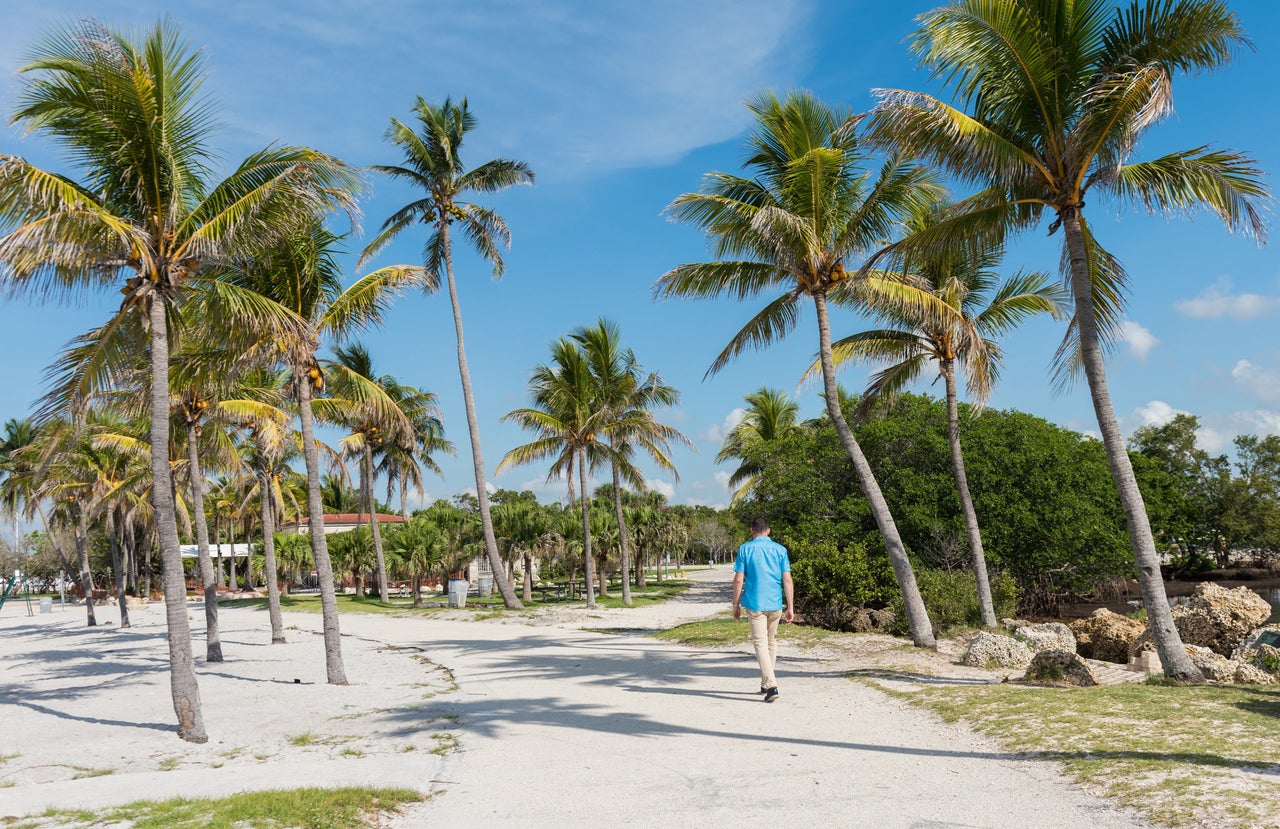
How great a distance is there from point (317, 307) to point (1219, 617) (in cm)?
1603

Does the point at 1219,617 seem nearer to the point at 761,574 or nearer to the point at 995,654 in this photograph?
the point at 995,654

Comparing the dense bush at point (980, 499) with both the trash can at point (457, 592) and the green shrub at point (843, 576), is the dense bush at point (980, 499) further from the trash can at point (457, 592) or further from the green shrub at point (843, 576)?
the trash can at point (457, 592)

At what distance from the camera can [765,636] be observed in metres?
8.70

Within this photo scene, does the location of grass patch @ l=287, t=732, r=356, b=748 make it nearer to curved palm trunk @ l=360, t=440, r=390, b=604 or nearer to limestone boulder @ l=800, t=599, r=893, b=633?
limestone boulder @ l=800, t=599, r=893, b=633

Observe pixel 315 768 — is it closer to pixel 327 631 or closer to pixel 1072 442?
pixel 327 631

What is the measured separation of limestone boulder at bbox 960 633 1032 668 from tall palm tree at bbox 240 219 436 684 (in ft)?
29.6

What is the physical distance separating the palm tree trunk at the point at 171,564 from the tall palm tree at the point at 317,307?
2.65 m

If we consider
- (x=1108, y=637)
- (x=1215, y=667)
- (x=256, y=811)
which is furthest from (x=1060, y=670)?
(x=256, y=811)

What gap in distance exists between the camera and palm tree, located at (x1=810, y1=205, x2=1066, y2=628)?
15.2 m

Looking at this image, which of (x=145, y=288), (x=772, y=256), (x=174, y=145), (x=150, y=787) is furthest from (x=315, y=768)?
(x=772, y=256)

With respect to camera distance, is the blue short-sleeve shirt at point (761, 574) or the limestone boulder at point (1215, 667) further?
the limestone boulder at point (1215, 667)

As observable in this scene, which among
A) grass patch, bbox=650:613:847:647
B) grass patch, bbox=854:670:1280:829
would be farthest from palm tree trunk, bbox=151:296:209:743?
grass patch, bbox=650:613:847:647

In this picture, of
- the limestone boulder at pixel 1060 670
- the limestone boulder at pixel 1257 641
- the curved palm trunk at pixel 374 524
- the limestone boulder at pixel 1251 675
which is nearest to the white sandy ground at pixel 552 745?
the limestone boulder at pixel 1060 670

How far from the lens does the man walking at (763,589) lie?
8.55m
